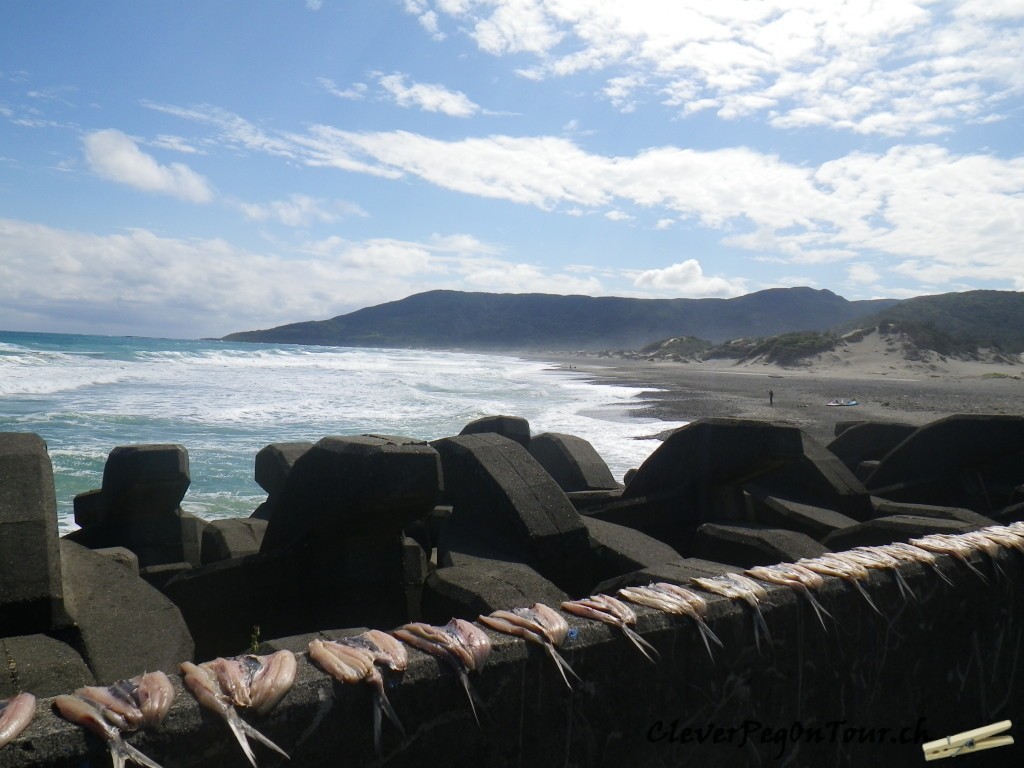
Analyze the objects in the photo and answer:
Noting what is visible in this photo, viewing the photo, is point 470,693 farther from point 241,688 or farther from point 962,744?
point 962,744

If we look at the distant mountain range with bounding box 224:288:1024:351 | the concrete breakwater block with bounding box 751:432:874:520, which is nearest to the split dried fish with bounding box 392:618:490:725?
the concrete breakwater block with bounding box 751:432:874:520

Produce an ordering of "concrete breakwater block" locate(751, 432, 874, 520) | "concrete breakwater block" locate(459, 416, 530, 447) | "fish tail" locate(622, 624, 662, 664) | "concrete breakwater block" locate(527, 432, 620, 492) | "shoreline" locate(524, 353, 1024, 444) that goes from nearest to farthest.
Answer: "fish tail" locate(622, 624, 662, 664), "concrete breakwater block" locate(751, 432, 874, 520), "concrete breakwater block" locate(527, 432, 620, 492), "concrete breakwater block" locate(459, 416, 530, 447), "shoreline" locate(524, 353, 1024, 444)

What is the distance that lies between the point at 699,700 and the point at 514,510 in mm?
2502

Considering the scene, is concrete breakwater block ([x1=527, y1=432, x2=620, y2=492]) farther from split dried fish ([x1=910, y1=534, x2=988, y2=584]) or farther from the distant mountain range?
the distant mountain range

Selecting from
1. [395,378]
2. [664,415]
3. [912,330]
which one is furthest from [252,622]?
[912,330]

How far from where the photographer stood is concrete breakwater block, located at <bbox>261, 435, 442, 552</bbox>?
3.71 m

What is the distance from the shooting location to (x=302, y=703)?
1.42 metres

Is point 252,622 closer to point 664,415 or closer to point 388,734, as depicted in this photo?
point 388,734

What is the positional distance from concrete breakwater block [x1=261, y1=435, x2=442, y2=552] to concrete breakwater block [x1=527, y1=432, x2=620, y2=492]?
2.54m

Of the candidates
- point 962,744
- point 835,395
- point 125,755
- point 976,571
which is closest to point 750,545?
point 976,571

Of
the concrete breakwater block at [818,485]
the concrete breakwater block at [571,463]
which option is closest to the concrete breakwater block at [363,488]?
the concrete breakwater block at [571,463]

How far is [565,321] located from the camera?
148000mm

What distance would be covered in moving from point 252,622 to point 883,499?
4.49 metres

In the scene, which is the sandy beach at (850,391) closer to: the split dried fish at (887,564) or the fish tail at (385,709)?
the split dried fish at (887,564)
